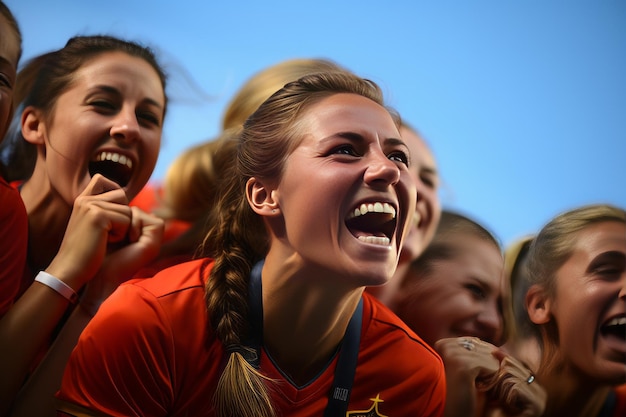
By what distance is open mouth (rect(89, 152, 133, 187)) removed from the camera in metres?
1.72

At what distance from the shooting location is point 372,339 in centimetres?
176

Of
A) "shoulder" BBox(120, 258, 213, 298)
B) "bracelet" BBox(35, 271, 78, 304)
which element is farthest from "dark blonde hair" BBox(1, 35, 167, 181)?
"shoulder" BBox(120, 258, 213, 298)

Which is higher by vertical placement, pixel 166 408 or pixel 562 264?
pixel 562 264

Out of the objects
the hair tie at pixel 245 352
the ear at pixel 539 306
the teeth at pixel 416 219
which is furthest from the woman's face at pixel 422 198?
the hair tie at pixel 245 352

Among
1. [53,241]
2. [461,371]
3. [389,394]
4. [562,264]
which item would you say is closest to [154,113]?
[53,241]

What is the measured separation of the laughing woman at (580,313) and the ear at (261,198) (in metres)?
0.74

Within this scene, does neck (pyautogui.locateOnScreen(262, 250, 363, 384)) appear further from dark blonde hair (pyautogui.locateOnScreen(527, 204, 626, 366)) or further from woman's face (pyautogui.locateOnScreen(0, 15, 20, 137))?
woman's face (pyautogui.locateOnScreen(0, 15, 20, 137))

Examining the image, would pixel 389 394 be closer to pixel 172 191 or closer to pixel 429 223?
pixel 429 223

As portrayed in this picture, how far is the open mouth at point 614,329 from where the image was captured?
6.20 feet

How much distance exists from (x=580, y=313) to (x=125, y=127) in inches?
48.8

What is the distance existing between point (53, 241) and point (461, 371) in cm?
104

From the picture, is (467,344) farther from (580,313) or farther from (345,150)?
(345,150)

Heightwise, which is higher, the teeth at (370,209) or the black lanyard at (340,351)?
the teeth at (370,209)

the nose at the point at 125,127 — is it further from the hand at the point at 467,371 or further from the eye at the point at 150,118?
the hand at the point at 467,371
